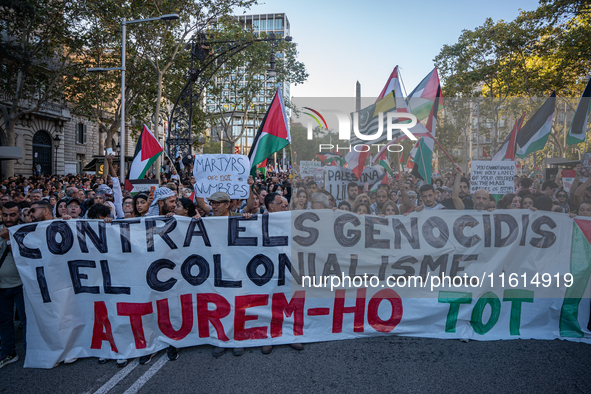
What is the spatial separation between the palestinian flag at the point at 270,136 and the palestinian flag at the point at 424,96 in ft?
13.4

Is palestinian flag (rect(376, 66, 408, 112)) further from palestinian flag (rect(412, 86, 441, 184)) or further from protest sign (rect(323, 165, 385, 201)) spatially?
protest sign (rect(323, 165, 385, 201))

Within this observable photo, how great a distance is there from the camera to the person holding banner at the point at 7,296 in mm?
3885

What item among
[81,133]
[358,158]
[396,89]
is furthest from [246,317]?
[81,133]

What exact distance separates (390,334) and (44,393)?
10.4 ft

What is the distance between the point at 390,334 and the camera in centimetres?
431

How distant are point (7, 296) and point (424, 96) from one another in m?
8.07

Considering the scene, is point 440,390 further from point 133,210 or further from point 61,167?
point 61,167

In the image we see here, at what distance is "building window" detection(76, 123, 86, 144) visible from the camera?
36.2m

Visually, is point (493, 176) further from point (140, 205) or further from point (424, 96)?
point (140, 205)

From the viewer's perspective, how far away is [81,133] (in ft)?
121

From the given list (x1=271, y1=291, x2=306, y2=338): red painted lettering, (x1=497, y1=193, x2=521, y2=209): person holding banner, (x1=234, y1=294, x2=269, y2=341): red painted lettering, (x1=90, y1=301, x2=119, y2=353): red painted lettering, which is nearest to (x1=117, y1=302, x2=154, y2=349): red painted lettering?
(x1=90, y1=301, x2=119, y2=353): red painted lettering

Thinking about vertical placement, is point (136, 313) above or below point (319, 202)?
below

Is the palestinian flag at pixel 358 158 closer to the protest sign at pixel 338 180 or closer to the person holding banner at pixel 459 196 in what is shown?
the protest sign at pixel 338 180

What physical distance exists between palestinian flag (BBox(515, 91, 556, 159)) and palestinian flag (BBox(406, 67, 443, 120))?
1.83 m
